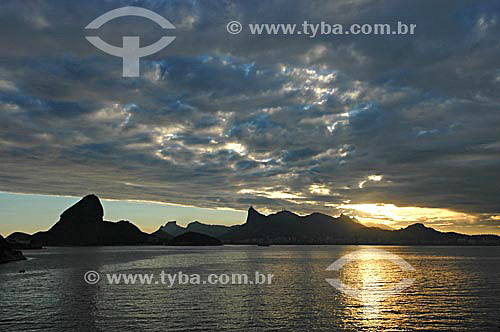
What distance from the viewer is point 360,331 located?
47.2m

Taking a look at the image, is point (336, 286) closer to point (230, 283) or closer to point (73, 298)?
point (230, 283)

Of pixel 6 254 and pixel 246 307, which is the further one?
pixel 6 254

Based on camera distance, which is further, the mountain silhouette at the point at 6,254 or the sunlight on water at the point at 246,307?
the mountain silhouette at the point at 6,254

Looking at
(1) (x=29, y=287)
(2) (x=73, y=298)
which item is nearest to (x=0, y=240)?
(1) (x=29, y=287)

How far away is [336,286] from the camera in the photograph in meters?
88.9

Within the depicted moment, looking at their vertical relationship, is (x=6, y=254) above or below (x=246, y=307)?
above

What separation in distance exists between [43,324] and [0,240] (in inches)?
5529

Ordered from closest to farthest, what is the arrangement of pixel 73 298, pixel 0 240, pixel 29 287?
pixel 73 298
pixel 29 287
pixel 0 240

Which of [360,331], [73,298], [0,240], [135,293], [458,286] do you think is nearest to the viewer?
[360,331]

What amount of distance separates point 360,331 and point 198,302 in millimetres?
27398

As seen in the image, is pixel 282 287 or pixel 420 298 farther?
pixel 282 287

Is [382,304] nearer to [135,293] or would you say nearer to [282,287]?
[282,287]

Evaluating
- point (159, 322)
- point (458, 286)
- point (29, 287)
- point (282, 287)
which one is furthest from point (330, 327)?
point (29, 287)

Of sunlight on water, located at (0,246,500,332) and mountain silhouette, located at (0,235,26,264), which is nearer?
sunlight on water, located at (0,246,500,332)
